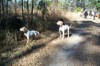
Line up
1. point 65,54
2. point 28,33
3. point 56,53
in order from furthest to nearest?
1. point 28,33
2. point 56,53
3. point 65,54

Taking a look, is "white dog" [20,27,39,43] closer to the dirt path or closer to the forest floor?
Result: the forest floor

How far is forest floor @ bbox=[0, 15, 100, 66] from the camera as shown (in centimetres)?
951

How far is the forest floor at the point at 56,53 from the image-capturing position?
9513 mm

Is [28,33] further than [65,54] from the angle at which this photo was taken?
Yes

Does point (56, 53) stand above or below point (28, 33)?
below

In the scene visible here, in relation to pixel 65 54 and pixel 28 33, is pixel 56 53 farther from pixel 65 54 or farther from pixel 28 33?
pixel 28 33

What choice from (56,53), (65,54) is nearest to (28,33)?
(56,53)

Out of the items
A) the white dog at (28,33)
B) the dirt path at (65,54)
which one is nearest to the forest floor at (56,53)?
the dirt path at (65,54)

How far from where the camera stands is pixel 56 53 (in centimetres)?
1091

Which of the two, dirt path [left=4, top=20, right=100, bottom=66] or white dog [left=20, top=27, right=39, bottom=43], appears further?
white dog [left=20, top=27, right=39, bottom=43]

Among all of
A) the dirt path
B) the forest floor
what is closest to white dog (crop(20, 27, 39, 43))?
the forest floor

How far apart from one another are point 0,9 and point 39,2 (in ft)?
22.4

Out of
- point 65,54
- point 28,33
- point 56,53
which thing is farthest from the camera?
point 28,33

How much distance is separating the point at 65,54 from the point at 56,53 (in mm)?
424
